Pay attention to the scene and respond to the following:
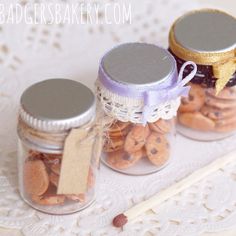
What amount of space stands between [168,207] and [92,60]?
32 centimetres

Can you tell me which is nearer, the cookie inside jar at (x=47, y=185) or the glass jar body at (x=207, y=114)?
the cookie inside jar at (x=47, y=185)

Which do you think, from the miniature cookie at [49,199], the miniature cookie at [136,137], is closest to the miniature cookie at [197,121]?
the miniature cookie at [136,137]

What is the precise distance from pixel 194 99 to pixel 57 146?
0.23 meters

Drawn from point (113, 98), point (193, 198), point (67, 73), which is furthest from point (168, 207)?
point (67, 73)

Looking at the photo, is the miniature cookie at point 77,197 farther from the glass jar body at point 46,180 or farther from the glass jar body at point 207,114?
the glass jar body at point 207,114

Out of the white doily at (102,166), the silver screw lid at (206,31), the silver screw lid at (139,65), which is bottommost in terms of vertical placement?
the white doily at (102,166)

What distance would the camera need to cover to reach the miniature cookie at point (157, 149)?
2.77 feet

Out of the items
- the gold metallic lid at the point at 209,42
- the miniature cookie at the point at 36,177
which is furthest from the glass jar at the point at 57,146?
the gold metallic lid at the point at 209,42

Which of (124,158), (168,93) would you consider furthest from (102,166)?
(168,93)

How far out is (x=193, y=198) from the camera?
83 centimetres

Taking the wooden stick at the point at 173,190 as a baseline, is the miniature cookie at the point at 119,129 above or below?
above

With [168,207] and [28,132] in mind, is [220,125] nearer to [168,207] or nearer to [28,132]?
[168,207]

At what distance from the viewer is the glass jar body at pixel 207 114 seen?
0.89m

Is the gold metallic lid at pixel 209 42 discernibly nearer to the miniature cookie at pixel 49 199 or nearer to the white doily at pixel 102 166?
the white doily at pixel 102 166
